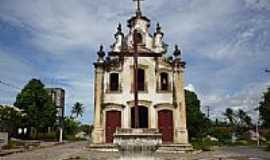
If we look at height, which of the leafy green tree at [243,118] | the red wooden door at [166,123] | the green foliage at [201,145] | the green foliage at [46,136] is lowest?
the green foliage at [201,145]

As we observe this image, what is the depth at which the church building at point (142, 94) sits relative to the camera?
28531 millimetres

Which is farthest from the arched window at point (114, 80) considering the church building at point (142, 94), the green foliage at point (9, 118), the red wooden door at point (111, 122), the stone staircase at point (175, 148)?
the green foliage at point (9, 118)

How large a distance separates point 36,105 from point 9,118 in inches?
187

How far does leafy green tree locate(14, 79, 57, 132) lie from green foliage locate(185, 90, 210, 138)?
19093 millimetres

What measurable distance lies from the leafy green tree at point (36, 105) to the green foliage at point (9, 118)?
5.79 ft

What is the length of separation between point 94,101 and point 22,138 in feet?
66.3

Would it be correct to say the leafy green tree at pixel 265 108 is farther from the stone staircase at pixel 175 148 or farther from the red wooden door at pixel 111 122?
the red wooden door at pixel 111 122

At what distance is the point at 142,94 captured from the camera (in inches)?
1150

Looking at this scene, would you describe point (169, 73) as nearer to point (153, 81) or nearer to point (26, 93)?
point (153, 81)

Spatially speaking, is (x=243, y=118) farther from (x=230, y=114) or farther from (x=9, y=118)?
(x=9, y=118)

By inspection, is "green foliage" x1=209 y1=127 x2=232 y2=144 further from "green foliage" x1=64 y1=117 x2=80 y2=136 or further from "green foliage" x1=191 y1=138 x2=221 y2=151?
"green foliage" x1=64 y1=117 x2=80 y2=136

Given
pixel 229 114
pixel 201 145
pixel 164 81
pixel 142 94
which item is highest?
pixel 229 114

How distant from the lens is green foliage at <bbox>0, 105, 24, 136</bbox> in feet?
134

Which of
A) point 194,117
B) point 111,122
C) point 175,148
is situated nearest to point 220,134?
point 194,117
